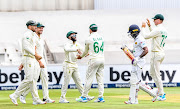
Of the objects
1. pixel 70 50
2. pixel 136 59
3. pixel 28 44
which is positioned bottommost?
pixel 136 59

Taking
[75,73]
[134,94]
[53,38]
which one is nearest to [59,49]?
[53,38]

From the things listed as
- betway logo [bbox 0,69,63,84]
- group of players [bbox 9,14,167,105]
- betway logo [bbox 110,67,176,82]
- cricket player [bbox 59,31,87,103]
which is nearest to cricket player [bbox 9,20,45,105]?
group of players [bbox 9,14,167,105]

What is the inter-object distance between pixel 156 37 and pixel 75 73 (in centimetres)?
215

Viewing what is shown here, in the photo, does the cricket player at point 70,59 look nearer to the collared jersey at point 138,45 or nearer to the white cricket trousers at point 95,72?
the white cricket trousers at point 95,72

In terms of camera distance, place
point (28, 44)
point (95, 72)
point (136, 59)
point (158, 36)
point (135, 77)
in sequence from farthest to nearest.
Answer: point (158, 36)
point (95, 72)
point (28, 44)
point (135, 77)
point (136, 59)

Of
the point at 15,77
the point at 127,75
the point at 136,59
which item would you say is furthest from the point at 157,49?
the point at 15,77

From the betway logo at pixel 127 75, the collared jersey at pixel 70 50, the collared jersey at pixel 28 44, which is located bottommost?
the betway logo at pixel 127 75

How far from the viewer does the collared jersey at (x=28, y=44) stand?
32.3 ft

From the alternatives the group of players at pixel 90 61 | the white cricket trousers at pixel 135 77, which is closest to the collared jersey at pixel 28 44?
the group of players at pixel 90 61

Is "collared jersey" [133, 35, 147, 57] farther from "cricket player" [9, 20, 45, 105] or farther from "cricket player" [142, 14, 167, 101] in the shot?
"cricket player" [9, 20, 45, 105]

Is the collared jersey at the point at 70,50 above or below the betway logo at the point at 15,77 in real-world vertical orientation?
above

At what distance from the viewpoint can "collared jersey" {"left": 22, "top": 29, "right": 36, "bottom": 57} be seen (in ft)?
32.3

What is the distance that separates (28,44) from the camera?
9.93 meters

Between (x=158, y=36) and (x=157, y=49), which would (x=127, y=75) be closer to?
(x=157, y=49)
